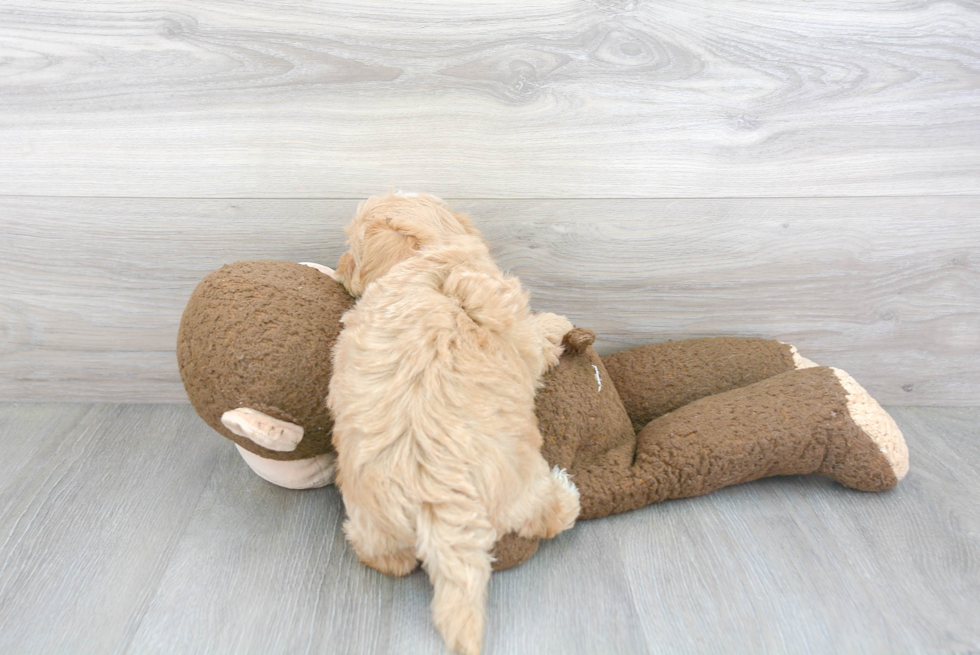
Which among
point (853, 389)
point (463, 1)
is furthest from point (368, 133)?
point (853, 389)

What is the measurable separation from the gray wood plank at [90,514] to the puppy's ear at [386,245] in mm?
457

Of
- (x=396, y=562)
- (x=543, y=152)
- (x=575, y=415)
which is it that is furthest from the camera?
(x=543, y=152)

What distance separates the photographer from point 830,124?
98 centimetres

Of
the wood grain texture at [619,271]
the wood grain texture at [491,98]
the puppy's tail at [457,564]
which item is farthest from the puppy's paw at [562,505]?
Answer: the wood grain texture at [491,98]

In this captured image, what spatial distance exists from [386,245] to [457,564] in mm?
402

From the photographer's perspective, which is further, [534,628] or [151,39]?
[151,39]

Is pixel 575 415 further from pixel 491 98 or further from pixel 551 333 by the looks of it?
pixel 491 98

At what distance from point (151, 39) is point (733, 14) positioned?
872 mm

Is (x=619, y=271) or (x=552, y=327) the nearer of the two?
(x=552, y=327)

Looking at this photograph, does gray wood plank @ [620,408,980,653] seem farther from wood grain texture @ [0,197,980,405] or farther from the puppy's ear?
the puppy's ear

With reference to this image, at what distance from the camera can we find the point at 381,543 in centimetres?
74

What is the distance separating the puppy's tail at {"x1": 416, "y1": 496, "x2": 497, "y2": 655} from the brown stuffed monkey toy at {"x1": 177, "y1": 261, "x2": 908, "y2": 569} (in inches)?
3.6

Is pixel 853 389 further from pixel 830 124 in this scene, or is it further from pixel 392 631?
pixel 392 631

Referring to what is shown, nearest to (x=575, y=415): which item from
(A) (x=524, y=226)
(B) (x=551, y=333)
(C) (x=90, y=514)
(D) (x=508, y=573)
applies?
(B) (x=551, y=333)
